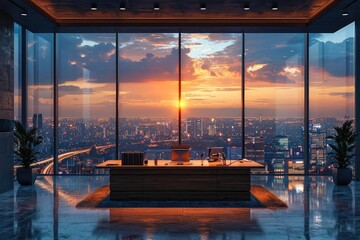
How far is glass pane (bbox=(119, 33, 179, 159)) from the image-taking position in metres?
12.6

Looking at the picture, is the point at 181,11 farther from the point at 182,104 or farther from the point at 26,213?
the point at 26,213

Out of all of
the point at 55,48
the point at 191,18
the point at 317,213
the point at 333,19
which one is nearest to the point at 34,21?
the point at 55,48

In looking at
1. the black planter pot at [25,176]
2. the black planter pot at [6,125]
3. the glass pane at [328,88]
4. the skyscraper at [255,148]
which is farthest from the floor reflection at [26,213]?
the glass pane at [328,88]

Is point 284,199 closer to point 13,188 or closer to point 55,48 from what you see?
point 13,188

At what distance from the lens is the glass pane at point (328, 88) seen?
12.3m

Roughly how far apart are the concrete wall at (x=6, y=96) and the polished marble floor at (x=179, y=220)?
23.4 inches

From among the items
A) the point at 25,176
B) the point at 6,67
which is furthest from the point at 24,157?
the point at 6,67

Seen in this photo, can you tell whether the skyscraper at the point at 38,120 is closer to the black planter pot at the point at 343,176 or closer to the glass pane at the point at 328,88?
the glass pane at the point at 328,88

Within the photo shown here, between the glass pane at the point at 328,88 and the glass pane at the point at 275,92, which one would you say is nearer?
the glass pane at the point at 328,88

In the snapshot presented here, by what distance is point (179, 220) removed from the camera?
22.9 ft

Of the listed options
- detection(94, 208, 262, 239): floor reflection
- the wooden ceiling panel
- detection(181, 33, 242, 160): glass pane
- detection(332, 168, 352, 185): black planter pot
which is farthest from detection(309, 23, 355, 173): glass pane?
detection(94, 208, 262, 239): floor reflection

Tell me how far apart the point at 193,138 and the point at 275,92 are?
2.43 m

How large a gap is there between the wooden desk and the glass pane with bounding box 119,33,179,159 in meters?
3.88

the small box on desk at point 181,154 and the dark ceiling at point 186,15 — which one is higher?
the dark ceiling at point 186,15
